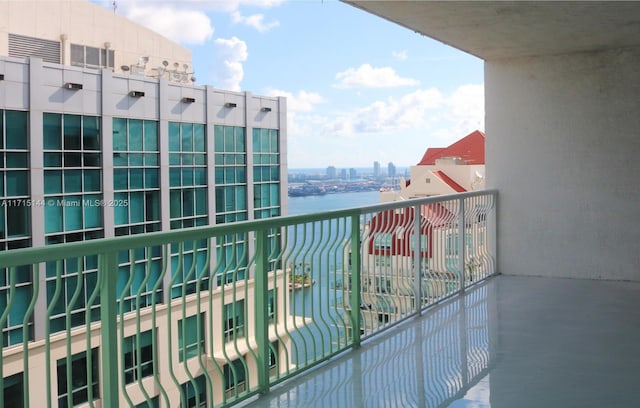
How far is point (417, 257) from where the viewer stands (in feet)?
16.7

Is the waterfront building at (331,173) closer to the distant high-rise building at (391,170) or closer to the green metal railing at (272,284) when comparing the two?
the distant high-rise building at (391,170)

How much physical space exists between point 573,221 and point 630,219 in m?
0.53

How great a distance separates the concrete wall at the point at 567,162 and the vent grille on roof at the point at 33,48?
33.9 m

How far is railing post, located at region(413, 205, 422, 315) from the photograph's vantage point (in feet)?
16.6

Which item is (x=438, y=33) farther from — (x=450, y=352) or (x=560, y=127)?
(x=450, y=352)

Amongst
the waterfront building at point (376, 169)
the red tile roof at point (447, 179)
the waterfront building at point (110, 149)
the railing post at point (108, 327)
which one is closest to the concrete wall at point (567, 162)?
the railing post at point (108, 327)

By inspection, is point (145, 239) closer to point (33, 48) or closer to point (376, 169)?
point (376, 169)

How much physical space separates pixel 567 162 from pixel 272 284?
13.9ft

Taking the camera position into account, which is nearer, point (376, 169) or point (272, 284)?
point (272, 284)

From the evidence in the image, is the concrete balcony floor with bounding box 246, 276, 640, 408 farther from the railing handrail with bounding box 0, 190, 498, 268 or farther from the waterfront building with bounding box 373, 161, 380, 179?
the waterfront building with bounding box 373, 161, 380, 179

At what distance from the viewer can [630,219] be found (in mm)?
6391

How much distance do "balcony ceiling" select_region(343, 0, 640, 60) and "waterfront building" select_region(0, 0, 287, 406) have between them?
67.7 ft

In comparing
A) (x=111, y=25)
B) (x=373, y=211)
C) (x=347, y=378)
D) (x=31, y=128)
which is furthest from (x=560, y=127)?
(x=111, y=25)

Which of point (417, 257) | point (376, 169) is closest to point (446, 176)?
point (376, 169)
